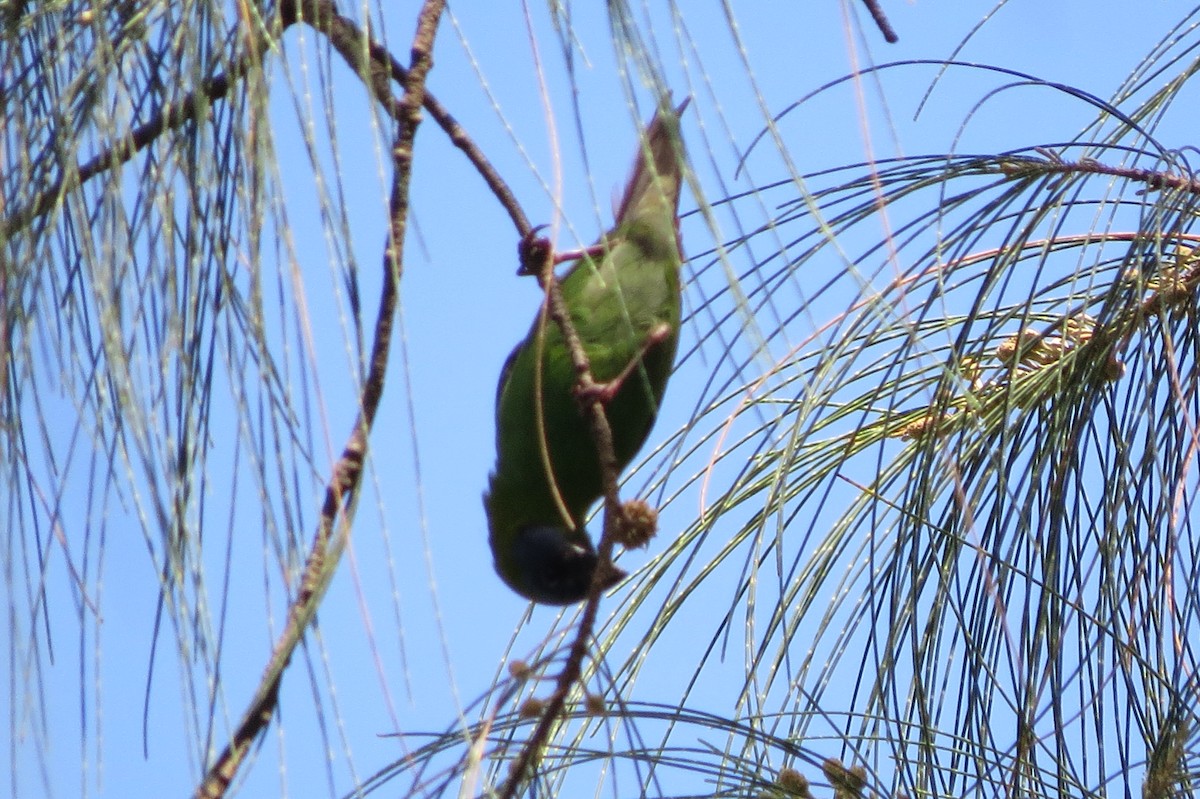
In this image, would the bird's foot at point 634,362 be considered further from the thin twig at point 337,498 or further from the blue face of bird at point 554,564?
the thin twig at point 337,498

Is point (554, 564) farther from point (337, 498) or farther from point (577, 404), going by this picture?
point (337, 498)

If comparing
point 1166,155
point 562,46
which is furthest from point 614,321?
point 562,46

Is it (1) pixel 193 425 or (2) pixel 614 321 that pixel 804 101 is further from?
(1) pixel 193 425

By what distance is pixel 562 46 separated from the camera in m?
1.06

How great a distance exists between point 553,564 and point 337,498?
1.19 metres

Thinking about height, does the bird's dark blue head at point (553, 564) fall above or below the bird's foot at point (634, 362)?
below

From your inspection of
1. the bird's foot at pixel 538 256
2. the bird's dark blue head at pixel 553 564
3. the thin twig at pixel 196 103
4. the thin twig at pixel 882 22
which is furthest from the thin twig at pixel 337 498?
the bird's dark blue head at pixel 553 564

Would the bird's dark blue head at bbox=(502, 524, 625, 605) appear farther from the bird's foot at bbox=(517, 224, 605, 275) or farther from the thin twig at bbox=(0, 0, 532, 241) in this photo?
the thin twig at bbox=(0, 0, 532, 241)

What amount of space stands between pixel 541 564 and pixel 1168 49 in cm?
111

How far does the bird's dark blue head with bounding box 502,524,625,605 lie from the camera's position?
6.88 feet

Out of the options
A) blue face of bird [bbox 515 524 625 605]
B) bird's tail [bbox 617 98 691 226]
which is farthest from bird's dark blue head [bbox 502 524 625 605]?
bird's tail [bbox 617 98 691 226]

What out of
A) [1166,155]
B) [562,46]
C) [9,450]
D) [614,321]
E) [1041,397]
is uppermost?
[614,321]

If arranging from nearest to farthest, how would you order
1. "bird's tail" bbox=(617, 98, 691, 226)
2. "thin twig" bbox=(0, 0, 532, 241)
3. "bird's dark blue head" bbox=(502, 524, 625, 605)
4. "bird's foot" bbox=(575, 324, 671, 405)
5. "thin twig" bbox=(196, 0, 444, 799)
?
"thin twig" bbox=(196, 0, 444, 799) → "thin twig" bbox=(0, 0, 532, 241) → "bird's foot" bbox=(575, 324, 671, 405) → "bird's dark blue head" bbox=(502, 524, 625, 605) → "bird's tail" bbox=(617, 98, 691, 226)

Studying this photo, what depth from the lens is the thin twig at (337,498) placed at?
2.99ft
